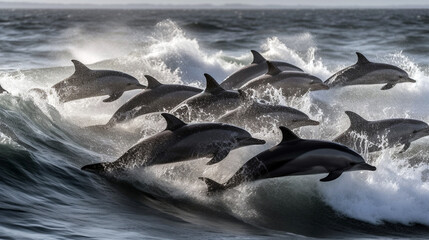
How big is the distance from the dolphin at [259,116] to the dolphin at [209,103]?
22.6 inches

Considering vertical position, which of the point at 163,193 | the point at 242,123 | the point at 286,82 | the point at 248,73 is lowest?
the point at 163,193

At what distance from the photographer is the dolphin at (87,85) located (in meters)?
15.4

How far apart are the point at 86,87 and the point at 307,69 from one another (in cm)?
1196

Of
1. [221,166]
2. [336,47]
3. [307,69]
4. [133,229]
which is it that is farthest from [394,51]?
[133,229]

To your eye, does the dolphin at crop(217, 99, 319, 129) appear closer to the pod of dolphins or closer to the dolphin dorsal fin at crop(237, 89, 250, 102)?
the pod of dolphins

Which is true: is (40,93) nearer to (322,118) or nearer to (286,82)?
(286,82)

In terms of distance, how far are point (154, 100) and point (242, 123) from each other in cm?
253

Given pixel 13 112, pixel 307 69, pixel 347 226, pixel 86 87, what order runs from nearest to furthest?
pixel 347 226 → pixel 13 112 → pixel 86 87 → pixel 307 69

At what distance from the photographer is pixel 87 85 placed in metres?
15.5

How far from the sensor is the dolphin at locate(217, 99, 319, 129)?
12234 millimetres

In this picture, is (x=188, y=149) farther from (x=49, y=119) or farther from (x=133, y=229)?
(x=49, y=119)

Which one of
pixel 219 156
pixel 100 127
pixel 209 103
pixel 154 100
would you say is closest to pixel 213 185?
pixel 219 156

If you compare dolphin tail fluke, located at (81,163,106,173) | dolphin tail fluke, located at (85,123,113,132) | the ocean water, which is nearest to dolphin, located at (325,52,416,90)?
the ocean water

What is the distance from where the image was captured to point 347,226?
1014cm
